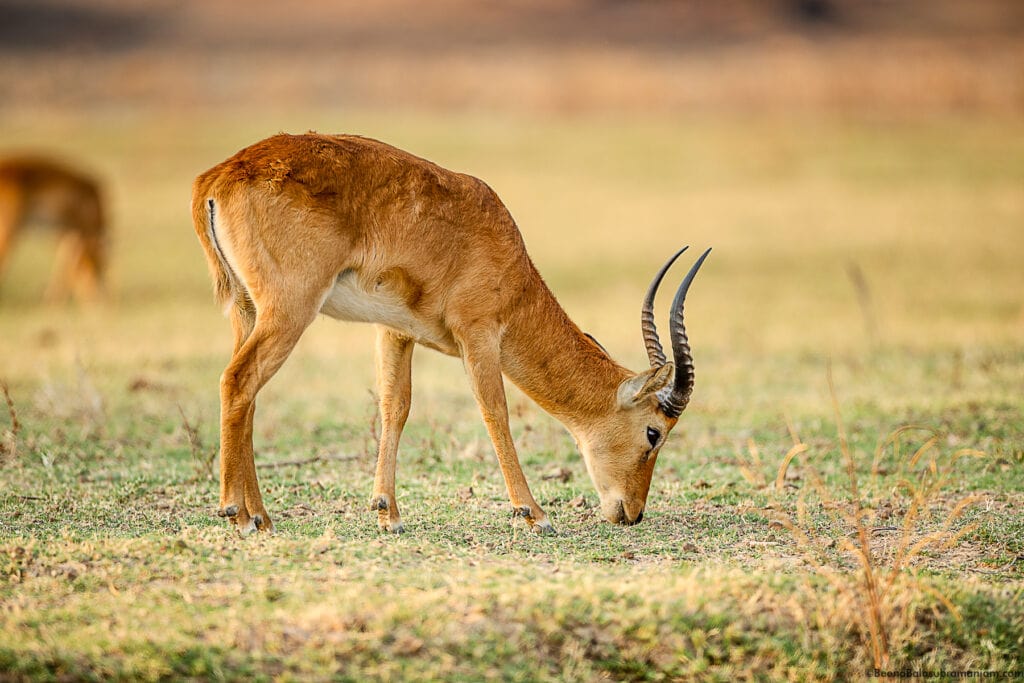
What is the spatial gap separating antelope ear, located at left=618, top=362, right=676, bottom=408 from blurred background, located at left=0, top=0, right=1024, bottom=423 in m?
4.06

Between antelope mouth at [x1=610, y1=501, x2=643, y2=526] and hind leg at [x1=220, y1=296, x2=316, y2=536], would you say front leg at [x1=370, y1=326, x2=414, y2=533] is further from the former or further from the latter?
antelope mouth at [x1=610, y1=501, x2=643, y2=526]

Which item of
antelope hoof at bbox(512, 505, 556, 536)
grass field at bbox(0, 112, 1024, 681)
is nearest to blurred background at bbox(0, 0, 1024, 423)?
grass field at bbox(0, 112, 1024, 681)

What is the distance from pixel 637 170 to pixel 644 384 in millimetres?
22423

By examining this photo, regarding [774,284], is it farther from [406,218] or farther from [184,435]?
[406,218]

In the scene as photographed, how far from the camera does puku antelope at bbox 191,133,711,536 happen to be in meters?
6.25

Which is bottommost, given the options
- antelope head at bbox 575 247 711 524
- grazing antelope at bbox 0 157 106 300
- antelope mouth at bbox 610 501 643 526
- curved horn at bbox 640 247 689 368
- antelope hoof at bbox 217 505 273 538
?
antelope hoof at bbox 217 505 273 538

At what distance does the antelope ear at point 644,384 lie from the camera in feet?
A: 22.6

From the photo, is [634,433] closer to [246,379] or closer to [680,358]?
[680,358]

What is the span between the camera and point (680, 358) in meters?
6.68

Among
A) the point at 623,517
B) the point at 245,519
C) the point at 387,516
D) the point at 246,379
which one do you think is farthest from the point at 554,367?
the point at 245,519

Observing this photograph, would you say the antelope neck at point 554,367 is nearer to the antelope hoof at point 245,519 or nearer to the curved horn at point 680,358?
the curved horn at point 680,358

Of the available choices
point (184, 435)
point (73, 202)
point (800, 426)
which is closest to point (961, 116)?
point (73, 202)

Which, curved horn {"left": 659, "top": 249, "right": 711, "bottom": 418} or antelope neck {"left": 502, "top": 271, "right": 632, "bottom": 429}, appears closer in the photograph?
curved horn {"left": 659, "top": 249, "right": 711, "bottom": 418}

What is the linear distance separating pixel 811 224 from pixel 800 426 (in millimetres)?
15311
